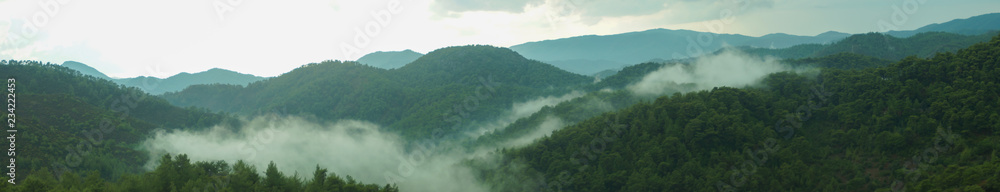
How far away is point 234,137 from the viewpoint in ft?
412

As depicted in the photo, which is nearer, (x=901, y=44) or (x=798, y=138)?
(x=798, y=138)

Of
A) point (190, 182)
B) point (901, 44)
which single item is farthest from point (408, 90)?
point (901, 44)

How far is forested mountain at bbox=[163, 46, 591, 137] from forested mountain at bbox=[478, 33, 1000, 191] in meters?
76.7

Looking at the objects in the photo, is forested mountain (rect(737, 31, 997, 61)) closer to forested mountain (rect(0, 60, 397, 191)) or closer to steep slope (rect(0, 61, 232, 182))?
forested mountain (rect(0, 60, 397, 191))

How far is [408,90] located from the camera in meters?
168

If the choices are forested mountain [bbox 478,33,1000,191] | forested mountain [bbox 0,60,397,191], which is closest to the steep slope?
forested mountain [bbox 0,60,397,191]

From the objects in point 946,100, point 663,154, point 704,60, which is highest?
point 704,60

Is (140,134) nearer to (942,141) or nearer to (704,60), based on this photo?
(942,141)

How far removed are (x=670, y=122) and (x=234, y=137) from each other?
102 metres

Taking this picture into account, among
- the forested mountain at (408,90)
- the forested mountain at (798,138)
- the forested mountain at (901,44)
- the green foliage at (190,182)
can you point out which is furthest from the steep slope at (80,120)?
the forested mountain at (901,44)

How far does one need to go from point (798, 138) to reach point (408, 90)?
4855 inches

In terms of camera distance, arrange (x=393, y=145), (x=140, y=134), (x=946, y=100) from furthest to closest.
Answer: (x=393, y=145), (x=140, y=134), (x=946, y=100)

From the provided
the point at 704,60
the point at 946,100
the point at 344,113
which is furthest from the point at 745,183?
the point at 344,113

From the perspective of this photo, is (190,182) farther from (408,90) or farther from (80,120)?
(408,90)
